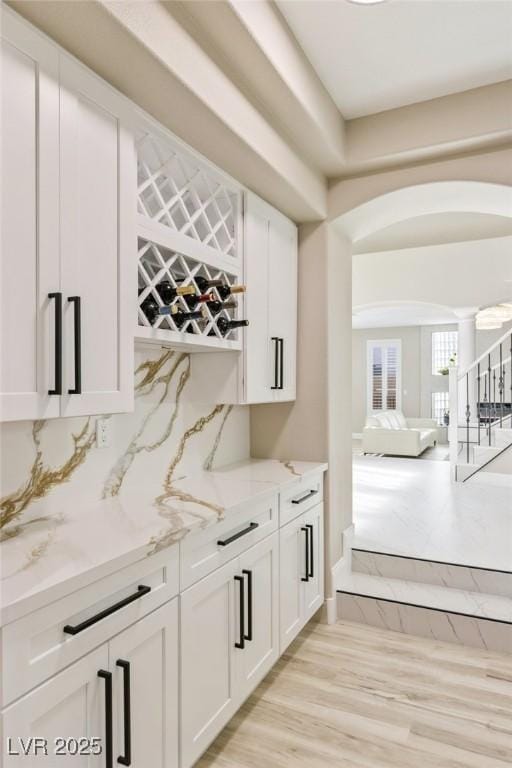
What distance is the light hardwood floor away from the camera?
2.00 meters

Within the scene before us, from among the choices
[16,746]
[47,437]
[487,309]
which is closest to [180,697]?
[16,746]

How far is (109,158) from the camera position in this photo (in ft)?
5.41

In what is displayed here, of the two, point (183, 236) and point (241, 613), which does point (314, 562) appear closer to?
point (241, 613)

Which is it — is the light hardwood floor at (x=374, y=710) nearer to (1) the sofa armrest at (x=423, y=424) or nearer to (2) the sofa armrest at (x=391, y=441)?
(2) the sofa armrest at (x=391, y=441)

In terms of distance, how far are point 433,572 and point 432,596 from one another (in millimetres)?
220

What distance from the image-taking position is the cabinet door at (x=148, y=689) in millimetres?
1414

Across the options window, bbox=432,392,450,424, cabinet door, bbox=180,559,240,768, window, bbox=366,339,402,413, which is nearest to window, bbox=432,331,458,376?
window, bbox=432,392,450,424

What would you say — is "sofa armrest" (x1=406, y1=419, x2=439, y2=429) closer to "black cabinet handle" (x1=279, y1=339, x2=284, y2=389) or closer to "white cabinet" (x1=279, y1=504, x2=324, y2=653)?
"white cabinet" (x1=279, y1=504, x2=324, y2=653)

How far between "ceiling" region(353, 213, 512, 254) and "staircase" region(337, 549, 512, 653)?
3.21 m

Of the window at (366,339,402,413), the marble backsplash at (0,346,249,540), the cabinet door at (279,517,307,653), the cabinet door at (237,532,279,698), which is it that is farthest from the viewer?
the window at (366,339,402,413)

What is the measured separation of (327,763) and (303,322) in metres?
2.22

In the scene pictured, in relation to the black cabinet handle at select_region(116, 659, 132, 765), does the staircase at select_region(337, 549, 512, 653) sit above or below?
below

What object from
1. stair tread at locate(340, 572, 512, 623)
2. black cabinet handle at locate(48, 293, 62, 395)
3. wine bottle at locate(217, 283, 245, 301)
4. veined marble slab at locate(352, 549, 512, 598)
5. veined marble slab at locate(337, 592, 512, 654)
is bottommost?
veined marble slab at locate(337, 592, 512, 654)

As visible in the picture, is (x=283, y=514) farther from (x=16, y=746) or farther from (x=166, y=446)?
(x=16, y=746)
